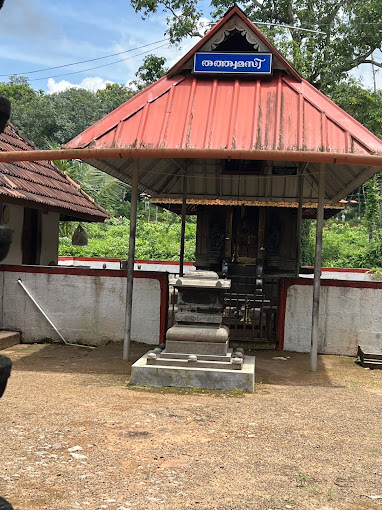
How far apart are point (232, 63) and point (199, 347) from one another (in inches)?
204

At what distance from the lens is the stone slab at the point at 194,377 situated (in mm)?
8078

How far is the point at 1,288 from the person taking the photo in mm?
11977

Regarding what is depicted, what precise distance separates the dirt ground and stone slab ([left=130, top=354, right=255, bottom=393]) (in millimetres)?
219

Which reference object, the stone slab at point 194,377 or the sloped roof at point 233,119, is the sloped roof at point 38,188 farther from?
the stone slab at point 194,377

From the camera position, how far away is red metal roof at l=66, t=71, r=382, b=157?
361 inches

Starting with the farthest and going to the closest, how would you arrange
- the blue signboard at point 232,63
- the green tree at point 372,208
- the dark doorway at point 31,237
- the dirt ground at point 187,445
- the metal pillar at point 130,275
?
1. the green tree at point 372,208
2. the dark doorway at point 31,237
3. the blue signboard at point 232,63
4. the metal pillar at point 130,275
5. the dirt ground at point 187,445

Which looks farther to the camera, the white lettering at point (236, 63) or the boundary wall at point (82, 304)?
the boundary wall at point (82, 304)

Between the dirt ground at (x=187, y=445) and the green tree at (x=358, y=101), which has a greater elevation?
the green tree at (x=358, y=101)

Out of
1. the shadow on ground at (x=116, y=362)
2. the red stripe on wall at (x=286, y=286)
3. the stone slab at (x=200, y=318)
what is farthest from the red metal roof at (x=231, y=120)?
the shadow on ground at (x=116, y=362)

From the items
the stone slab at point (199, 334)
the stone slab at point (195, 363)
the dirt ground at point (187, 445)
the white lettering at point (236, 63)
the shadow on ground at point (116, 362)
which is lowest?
the dirt ground at point (187, 445)

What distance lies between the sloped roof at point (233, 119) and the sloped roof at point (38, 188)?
1.71 meters

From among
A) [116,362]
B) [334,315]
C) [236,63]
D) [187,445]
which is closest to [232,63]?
[236,63]

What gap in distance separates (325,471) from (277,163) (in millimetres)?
10289

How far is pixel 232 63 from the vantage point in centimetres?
1051
